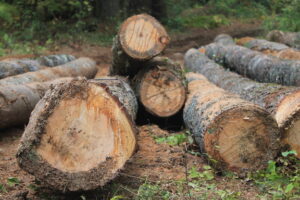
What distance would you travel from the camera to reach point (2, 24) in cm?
1494

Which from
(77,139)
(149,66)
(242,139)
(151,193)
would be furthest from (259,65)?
(77,139)

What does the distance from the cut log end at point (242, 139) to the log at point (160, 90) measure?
1.81 metres

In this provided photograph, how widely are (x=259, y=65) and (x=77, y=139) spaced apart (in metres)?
4.35

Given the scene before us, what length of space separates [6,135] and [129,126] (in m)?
2.72

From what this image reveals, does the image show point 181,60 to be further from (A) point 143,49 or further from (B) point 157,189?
(B) point 157,189

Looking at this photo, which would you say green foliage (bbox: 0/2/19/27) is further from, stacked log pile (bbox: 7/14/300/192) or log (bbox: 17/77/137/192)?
log (bbox: 17/77/137/192)

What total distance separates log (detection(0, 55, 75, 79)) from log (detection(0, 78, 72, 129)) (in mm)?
1320

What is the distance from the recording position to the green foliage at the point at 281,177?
12.5 ft

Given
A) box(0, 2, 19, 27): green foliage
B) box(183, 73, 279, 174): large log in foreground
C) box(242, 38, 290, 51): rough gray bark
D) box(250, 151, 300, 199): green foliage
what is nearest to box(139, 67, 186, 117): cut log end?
box(183, 73, 279, 174): large log in foreground

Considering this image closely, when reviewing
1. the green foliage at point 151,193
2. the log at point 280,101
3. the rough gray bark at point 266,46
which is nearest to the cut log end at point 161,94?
the log at point 280,101

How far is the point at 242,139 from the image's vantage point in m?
4.32

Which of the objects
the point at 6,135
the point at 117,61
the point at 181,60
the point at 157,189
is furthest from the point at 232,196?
the point at 181,60

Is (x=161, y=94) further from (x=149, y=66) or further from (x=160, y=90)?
(x=149, y=66)

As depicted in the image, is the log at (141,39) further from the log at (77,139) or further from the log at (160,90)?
the log at (77,139)
